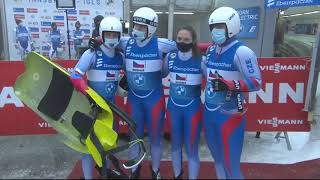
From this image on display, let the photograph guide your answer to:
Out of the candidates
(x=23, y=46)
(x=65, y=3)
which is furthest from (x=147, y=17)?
(x=23, y=46)

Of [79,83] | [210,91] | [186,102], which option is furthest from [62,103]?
[210,91]

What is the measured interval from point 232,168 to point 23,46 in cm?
873

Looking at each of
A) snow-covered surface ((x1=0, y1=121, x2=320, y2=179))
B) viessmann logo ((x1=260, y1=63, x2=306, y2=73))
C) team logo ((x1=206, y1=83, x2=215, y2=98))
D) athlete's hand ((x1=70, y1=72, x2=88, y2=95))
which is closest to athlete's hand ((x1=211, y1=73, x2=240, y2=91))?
team logo ((x1=206, y1=83, x2=215, y2=98))

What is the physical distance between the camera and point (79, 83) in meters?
4.06

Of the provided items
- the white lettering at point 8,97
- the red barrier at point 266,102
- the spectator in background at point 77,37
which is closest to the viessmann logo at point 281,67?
the red barrier at point 266,102

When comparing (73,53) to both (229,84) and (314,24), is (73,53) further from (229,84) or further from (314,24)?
(229,84)

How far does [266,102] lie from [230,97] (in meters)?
2.31

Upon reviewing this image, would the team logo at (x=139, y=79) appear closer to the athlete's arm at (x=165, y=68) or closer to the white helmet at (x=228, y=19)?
the athlete's arm at (x=165, y=68)

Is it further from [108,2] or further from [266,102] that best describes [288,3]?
[108,2]

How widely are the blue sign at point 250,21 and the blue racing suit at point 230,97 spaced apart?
6.04 meters

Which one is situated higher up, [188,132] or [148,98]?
[148,98]

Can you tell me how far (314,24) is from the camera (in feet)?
26.9

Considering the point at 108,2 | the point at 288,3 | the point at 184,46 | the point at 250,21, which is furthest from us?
the point at 108,2

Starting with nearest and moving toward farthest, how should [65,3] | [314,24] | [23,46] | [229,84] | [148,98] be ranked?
[229,84] < [148,98] < [314,24] < [65,3] < [23,46]
